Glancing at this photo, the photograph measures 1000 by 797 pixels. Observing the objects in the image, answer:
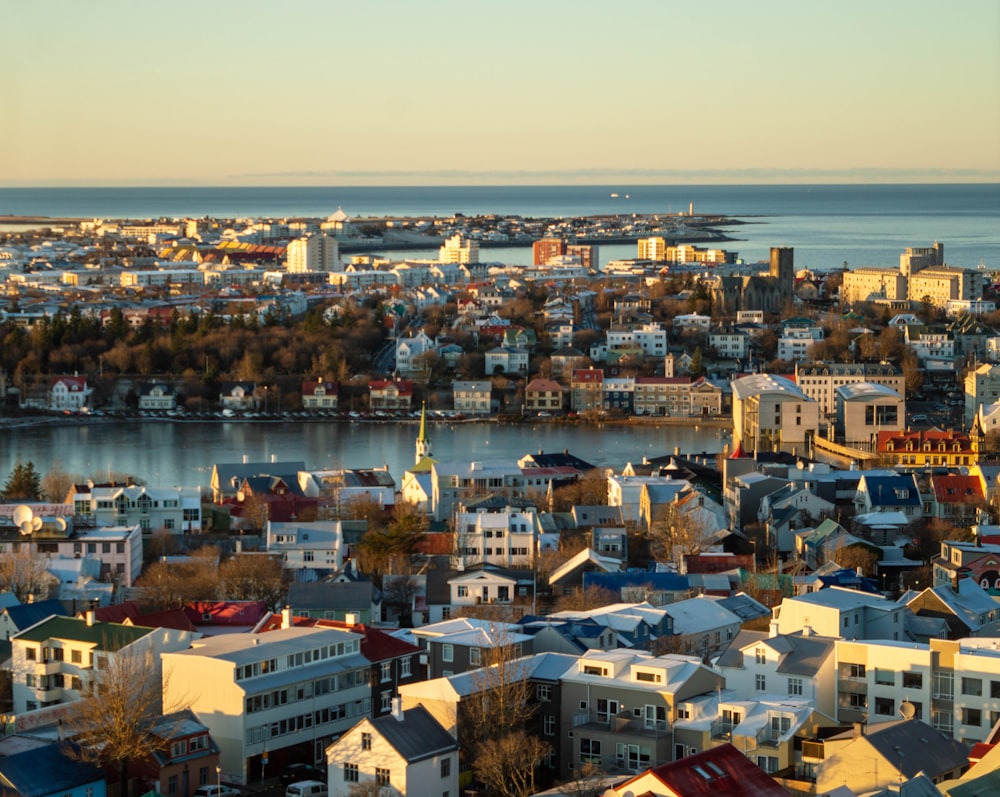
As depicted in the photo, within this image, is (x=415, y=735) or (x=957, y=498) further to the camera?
(x=957, y=498)

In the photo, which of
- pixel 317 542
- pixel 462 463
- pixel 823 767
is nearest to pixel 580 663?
pixel 823 767

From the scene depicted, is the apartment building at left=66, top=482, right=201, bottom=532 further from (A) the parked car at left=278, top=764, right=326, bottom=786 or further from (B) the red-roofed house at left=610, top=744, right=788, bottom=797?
(B) the red-roofed house at left=610, top=744, right=788, bottom=797

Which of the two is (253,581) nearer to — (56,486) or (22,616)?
(22,616)

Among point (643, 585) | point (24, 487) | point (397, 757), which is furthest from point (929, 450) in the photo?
point (397, 757)

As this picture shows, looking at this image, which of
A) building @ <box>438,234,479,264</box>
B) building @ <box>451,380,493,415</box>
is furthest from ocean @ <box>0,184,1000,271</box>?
building @ <box>451,380,493,415</box>

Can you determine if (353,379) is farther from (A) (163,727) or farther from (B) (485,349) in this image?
(A) (163,727)
